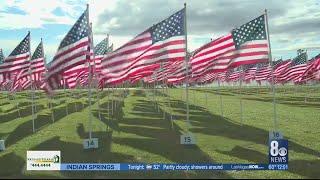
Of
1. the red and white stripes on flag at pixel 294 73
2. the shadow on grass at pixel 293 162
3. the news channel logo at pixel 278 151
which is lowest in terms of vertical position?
the shadow on grass at pixel 293 162

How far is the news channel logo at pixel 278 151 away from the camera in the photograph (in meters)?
12.6

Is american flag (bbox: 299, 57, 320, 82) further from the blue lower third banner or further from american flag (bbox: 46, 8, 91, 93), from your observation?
the blue lower third banner

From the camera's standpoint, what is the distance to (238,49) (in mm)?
19469

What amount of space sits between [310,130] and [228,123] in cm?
483

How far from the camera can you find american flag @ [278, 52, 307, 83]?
4631cm

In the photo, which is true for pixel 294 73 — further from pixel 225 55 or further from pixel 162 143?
pixel 162 143

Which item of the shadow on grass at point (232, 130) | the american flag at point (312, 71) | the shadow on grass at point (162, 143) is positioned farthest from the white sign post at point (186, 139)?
the american flag at point (312, 71)

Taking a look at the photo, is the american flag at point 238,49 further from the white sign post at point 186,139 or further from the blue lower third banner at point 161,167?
the blue lower third banner at point 161,167

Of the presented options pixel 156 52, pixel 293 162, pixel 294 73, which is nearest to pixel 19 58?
pixel 156 52

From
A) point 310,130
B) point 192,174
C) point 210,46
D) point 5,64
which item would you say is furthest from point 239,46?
point 5,64

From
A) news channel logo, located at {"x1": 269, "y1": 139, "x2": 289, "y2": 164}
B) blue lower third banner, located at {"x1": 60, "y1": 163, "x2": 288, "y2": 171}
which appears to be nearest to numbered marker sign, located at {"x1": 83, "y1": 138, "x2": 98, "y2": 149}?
blue lower third banner, located at {"x1": 60, "y1": 163, "x2": 288, "y2": 171}

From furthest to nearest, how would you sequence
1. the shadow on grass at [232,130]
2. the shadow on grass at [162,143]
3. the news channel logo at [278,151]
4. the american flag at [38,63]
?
1. the american flag at [38,63]
2. the shadow on grass at [232,130]
3. the shadow on grass at [162,143]
4. the news channel logo at [278,151]

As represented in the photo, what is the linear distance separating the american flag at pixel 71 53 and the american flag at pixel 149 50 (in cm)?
103

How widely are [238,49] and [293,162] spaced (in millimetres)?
5986
